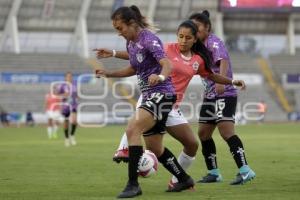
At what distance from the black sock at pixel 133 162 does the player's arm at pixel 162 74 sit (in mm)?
833

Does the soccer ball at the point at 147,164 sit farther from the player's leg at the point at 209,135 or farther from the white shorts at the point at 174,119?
the player's leg at the point at 209,135

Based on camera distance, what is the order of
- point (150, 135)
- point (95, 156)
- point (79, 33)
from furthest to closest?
point (79, 33) → point (95, 156) → point (150, 135)

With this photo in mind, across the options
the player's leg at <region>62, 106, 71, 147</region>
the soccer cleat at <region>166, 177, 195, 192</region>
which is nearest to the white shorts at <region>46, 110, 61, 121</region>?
the player's leg at <region>62, 106, 71, 147</region>

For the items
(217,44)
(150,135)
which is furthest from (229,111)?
(150,135)

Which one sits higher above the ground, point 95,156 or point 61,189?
point 61,189

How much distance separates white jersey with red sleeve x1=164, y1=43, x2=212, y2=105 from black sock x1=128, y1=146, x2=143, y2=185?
1.07 m

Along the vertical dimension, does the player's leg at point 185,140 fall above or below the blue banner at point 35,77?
above

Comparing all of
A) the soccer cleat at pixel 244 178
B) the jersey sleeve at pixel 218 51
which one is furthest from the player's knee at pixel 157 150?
the jersey sleeve at pixel 218 51

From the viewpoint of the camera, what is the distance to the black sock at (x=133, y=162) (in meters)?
8.67

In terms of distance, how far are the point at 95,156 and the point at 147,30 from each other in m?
8.70

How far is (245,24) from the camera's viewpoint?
6450 centimetres

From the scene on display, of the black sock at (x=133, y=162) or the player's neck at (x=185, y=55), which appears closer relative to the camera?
the black sock at (x=133, y=162)

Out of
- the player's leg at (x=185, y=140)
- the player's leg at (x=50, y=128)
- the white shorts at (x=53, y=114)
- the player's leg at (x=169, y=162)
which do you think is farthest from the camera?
the white shorts at (x=53, y=114)

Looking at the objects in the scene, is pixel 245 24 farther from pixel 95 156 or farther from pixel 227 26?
pixel 95 156
